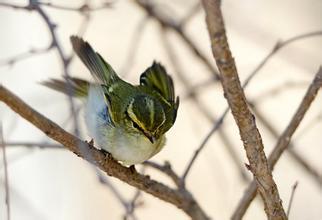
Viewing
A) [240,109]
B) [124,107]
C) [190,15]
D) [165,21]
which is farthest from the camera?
[165,21]

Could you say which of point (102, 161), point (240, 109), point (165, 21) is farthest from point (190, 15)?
point (240, 109)

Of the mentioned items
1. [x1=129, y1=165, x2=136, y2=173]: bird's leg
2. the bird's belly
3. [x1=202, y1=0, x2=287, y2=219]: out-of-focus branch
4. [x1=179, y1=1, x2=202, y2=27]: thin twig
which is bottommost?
[x1=202, y1=0, x2=287, y2=219]: out-of-focus branch

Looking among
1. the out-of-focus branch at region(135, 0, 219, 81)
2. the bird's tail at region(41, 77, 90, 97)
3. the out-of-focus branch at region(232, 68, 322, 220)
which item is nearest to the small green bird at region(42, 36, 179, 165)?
the bird's tail at region(41, 77, 90, 97)

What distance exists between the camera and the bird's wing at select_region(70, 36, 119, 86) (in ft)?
9.00

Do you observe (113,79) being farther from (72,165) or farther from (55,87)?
(72,165)

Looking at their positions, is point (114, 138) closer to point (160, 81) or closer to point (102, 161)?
point (160, 81)

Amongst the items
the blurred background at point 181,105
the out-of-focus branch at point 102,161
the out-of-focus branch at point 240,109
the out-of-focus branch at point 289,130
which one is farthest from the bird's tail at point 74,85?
the blurred background at point 181,105

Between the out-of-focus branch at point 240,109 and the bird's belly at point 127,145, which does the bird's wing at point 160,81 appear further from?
the out-of-focus branch at point 240,109

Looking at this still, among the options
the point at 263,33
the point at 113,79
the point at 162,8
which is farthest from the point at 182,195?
the point at 263,33

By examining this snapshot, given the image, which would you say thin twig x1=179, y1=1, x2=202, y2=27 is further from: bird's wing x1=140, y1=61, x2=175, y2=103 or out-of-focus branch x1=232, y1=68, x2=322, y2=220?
out-of-focus branch x1=232, y1=68, x2=322, y2=220

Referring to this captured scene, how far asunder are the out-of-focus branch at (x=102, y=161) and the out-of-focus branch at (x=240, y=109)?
47cm

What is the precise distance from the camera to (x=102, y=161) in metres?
2.32

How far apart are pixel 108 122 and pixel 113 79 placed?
29 centimetres

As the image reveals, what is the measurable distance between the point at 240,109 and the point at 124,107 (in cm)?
123
